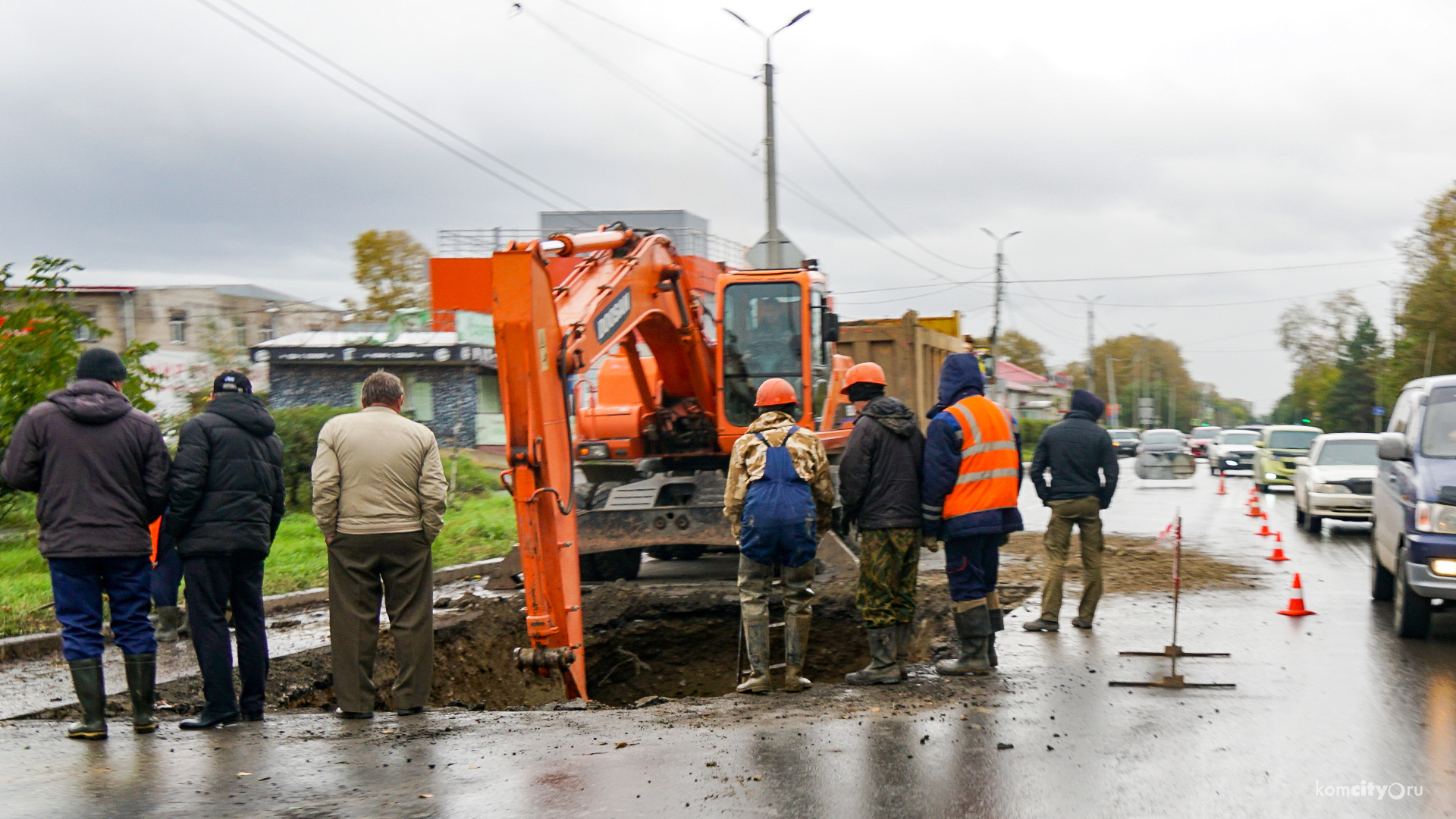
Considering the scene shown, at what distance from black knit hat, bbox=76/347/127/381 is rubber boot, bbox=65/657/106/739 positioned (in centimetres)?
149

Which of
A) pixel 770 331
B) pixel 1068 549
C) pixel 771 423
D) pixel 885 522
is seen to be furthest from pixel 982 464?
pixel 770 331

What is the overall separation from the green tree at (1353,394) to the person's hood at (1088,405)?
64.4 meters

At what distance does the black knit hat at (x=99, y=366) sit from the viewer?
6.35 m

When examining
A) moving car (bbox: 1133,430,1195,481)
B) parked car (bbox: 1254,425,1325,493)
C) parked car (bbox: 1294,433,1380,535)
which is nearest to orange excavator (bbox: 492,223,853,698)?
parked car (bbox: 1294,433,1380,535)

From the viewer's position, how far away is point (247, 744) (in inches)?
234

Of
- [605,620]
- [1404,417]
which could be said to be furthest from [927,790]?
[1404,417]

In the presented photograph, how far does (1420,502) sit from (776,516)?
4600 mm

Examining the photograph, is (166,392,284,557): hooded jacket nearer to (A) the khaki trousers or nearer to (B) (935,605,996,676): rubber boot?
(B) (935,605,996,676): rubber boot

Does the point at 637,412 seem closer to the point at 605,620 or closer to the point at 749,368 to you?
the point at 749,368

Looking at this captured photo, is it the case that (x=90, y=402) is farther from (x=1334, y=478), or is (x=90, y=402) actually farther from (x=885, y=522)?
(x=1334, y=478)

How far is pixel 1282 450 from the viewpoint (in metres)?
27.7

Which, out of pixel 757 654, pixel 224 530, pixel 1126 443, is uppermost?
pixel 224 530

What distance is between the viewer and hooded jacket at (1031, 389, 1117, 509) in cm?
941

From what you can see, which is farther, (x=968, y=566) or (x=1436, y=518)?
(x=1436, y=518)
